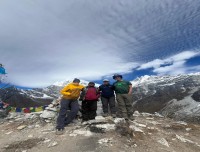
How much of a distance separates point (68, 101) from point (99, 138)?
3018 mm

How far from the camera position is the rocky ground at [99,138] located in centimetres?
939

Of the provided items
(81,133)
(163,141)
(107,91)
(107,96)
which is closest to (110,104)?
(107,96)

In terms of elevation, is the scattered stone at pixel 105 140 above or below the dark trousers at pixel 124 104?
below

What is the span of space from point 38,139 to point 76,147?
2399mm

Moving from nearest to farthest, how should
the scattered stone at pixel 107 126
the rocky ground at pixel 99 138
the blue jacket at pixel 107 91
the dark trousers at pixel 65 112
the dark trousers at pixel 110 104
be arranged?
the rocky ground at pixel 99 138 < the scattered stone at pixel 107 126 < the dark trousers at pixel 65 112 < the blue jacket at pixel 107 91 < the dark trousers at pixel 110 104

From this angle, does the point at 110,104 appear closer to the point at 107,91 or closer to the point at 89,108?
the point at 107,91

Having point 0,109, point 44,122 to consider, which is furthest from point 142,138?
point 0,109

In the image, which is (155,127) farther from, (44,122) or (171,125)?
(44,122)

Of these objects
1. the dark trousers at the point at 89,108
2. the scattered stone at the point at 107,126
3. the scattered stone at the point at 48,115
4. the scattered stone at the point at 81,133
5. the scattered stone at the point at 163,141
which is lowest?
the scattered stone at the point at 163,141

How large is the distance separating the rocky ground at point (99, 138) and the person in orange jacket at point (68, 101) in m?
0.40

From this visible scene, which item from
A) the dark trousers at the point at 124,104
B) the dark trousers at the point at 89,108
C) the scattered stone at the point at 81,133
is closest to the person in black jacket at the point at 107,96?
the dark trousers at the point at 124,104

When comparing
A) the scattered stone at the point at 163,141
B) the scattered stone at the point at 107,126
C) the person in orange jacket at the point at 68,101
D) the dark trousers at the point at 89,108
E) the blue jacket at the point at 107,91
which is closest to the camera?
the scattered stone at the point at 163,141

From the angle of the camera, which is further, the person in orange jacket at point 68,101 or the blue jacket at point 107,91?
the blue jacket at point 107,91

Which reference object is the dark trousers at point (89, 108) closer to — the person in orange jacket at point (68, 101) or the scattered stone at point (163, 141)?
the person in orange jacket at point (68, 101)
